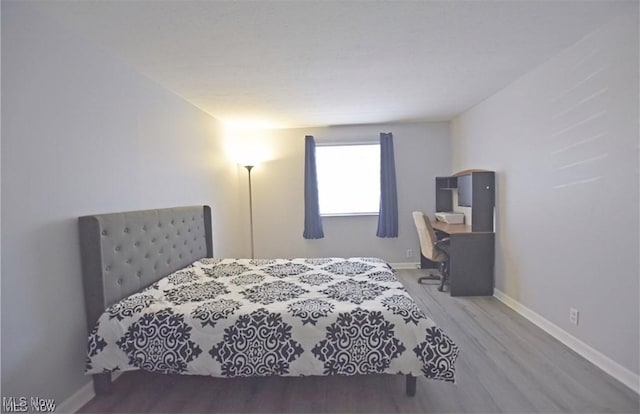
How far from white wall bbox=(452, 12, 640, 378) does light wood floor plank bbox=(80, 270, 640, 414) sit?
0.30m

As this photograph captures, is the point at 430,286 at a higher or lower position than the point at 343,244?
lower

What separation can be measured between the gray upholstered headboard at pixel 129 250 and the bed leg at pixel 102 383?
32 centimetres

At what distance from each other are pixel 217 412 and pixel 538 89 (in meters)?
3.48

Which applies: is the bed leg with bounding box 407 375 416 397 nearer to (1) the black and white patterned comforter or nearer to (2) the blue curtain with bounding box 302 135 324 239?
(1) the black and white patterned comforter

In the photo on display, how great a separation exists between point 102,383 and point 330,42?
2.66 metres

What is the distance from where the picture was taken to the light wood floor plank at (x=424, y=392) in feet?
5.45

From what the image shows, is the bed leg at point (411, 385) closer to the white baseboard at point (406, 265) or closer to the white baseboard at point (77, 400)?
the white baseboard at point (77, 400)

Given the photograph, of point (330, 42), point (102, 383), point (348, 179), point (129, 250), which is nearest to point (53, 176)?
point (129, 250)

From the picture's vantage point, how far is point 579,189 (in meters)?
2.13

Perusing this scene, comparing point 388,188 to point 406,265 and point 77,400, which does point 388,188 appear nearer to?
point 406,265

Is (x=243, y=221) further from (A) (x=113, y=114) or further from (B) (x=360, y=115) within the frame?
(A) (x=113, y=114)

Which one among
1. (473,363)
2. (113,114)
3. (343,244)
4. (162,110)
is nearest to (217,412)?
(473,363)

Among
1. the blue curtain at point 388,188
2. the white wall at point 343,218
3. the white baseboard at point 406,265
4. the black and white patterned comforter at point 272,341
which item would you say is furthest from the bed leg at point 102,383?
the white baseboard at point 406,265

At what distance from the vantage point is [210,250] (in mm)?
3305
